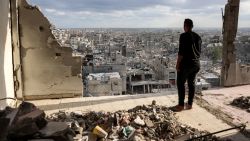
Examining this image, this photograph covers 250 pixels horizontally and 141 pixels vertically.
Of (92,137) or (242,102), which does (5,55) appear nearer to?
(92,137)

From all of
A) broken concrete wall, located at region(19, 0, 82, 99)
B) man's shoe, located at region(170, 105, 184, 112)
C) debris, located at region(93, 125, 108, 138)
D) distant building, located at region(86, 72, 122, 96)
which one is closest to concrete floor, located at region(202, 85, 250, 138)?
man's shoe, located at region(170, 105, 184, 112)

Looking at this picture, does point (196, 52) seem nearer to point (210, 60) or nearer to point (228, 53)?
point (228, 53)

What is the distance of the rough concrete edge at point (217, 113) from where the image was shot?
292 inches

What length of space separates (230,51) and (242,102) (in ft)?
7.49

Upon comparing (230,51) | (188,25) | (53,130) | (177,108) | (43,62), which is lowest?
(177,108)

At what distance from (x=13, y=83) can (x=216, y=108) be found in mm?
4503

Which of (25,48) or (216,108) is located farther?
(25,48)

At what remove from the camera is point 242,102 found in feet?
29.9

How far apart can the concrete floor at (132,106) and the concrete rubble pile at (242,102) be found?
0.93 meters

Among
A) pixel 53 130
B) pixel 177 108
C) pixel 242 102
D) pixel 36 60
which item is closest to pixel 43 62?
pixel 36 60

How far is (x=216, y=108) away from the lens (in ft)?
29.0

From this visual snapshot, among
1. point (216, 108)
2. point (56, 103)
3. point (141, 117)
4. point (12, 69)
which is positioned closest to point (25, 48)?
point (12, 69)

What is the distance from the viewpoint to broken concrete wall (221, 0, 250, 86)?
10820 millimetres

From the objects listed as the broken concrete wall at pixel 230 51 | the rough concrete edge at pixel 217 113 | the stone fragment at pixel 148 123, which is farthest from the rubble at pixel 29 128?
the broken concrete wall at pixel 230 51
